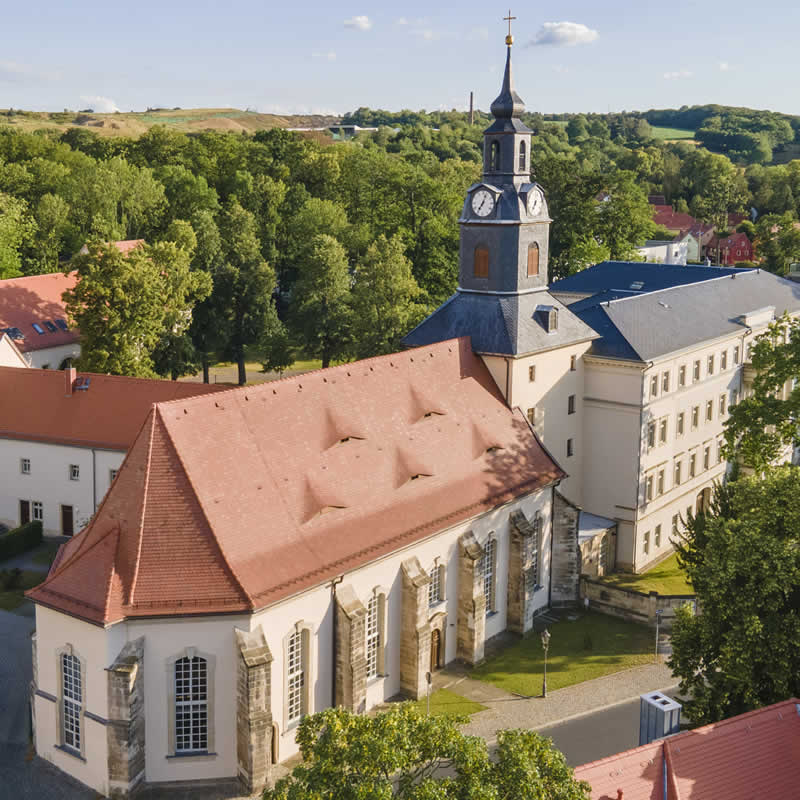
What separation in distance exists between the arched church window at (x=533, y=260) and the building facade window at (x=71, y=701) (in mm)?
24944

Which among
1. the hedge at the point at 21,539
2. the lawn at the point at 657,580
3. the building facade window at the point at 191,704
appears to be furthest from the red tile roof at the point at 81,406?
the lawn at the point at 657,580

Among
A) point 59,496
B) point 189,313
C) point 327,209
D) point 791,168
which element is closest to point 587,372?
point 59,496

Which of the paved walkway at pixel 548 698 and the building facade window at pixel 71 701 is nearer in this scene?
the building facade window at pixel 71 701

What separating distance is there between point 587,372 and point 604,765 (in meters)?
28.7

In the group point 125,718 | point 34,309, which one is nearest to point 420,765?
point 125,718

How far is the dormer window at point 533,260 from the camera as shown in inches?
1727

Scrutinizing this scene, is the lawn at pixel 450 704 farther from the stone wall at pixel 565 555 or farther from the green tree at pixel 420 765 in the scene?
the green tree at pixel 420 765

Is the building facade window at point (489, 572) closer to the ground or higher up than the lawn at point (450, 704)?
higher up

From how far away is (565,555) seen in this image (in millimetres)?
43531

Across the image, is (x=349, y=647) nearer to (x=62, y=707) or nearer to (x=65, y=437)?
(x=62, y=707)

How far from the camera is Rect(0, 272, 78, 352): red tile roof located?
226ft

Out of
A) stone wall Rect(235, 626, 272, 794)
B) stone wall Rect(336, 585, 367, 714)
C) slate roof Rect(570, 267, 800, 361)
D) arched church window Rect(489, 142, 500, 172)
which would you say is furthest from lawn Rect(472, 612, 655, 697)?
arched church window Rect(489, 142, 500, 172)

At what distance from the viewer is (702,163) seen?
17900 cm

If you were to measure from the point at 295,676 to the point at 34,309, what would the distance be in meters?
47.8
